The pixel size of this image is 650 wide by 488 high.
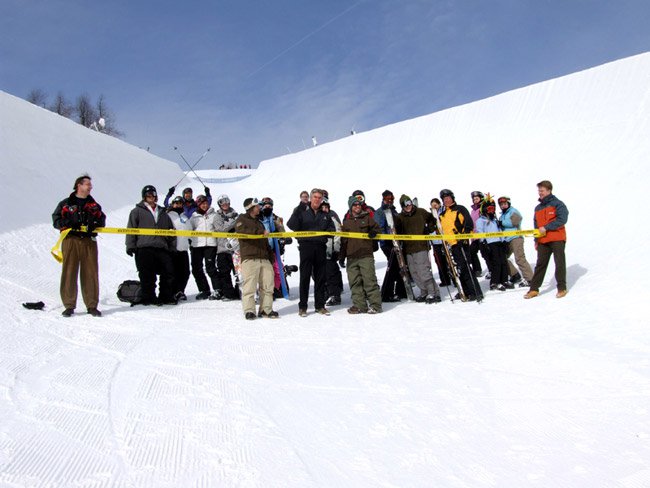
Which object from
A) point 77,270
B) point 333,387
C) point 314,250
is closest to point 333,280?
point 314,250

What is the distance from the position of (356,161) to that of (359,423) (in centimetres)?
2501

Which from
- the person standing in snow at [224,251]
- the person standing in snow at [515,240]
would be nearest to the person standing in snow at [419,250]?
the person standing in snow at [515,240]

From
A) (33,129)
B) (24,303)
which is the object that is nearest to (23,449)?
(24,303)

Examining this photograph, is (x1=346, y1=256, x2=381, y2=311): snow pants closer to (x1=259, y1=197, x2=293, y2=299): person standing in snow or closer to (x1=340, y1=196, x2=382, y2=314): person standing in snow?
(x1=340, y1=196, x2=382, y2=314): person standing in snow

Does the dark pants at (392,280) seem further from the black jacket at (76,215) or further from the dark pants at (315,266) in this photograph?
the black jacket at (76,215)

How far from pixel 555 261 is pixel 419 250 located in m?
1.86

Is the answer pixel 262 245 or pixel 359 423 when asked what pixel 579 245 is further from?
pixel 359 423

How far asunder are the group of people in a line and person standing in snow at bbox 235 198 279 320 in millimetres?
14

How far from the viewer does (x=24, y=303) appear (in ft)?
17.8

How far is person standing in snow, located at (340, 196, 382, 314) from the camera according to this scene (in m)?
6.18

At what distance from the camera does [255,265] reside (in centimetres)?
596

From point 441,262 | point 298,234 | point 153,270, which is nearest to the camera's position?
point 298,234

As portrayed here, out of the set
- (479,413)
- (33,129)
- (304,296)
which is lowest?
(479,413)

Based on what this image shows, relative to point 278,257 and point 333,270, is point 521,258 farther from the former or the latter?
point 278,257
